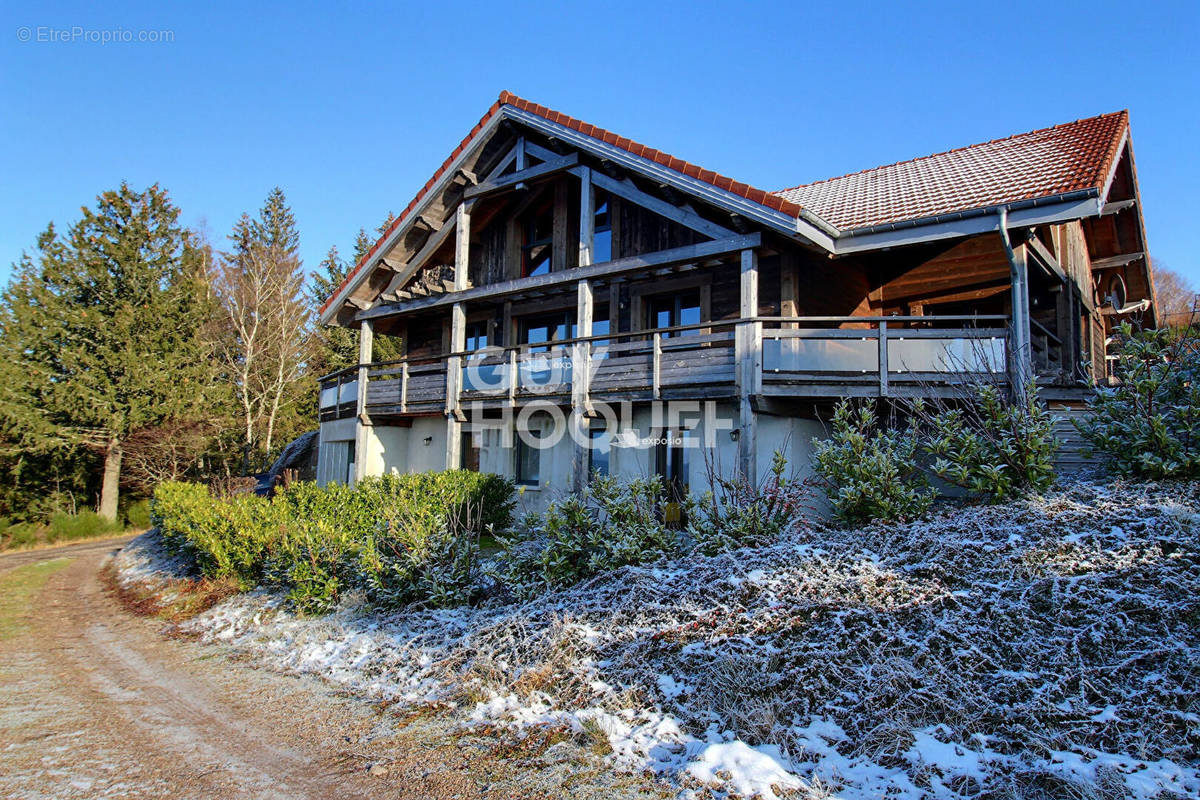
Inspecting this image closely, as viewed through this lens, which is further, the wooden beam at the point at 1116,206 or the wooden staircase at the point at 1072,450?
the wooden beam at the point at 1116,206

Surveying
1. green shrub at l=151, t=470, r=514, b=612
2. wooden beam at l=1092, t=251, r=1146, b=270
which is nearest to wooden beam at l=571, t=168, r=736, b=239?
green shrub at l=151, t=470, r=514, b=612

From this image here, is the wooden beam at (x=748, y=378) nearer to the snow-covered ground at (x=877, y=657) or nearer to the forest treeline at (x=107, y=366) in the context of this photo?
the snow-covered ground at (x=877, y=657)

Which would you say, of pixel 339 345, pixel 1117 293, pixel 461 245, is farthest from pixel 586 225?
pixel 339 345

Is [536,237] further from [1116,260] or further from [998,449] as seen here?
[1116,260]

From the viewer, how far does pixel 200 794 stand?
4.78 m

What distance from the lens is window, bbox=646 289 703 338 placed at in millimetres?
15375

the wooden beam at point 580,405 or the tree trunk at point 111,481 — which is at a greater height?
the wooden beam at point 580,405

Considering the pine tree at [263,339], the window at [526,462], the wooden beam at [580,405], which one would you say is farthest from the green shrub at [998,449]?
the pine tree at [263,339]

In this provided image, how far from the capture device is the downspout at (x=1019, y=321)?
371 inches

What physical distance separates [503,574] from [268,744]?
3229mm

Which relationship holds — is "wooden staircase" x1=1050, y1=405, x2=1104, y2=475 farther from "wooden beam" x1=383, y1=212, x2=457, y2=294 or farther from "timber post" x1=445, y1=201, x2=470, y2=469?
"wooden beam" x1=383, y1=212, x2=457, y2=294

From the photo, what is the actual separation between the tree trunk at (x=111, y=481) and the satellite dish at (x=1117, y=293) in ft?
108

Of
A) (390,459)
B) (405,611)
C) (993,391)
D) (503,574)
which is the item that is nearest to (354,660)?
(405,611)

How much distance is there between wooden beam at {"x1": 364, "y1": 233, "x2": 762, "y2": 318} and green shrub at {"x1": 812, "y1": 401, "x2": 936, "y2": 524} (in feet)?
15.8
